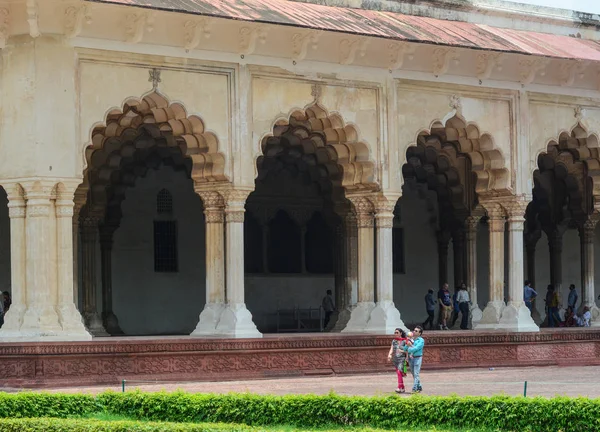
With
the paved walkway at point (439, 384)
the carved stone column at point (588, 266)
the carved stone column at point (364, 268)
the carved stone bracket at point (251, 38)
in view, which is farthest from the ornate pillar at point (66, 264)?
the carved stone column at point (588, 266)

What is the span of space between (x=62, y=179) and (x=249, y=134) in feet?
9.74

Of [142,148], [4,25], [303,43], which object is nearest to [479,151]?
[303,43]

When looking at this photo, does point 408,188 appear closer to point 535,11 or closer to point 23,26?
point 535,11

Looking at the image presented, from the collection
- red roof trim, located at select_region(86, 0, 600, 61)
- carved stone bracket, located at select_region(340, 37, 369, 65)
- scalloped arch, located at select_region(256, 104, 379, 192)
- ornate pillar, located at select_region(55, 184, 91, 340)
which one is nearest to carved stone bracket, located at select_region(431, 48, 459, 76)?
red roof trim, located at select_region(86, 0, 600, 61)

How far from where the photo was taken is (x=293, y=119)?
69.3ft

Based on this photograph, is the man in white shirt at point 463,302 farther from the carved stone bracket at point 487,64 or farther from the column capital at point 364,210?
the carved stone bracket at point 487,64

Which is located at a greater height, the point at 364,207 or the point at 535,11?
the point at 535,11

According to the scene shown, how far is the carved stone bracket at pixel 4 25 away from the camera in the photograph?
1795cm

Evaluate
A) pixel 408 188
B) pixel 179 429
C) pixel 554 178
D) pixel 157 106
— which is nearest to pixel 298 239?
pixel 408 188

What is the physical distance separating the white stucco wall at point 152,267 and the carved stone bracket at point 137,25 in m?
7.43

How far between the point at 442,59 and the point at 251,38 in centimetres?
343

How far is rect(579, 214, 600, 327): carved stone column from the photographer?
2647cm

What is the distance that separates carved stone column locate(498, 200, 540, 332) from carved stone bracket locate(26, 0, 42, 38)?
334 inches

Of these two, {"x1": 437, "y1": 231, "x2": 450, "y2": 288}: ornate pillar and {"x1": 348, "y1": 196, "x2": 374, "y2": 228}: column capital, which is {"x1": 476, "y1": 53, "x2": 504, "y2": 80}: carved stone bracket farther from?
{"x1": 437, "y1": 231, "x2": 450, "y2": 288}: ornate pillar
